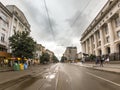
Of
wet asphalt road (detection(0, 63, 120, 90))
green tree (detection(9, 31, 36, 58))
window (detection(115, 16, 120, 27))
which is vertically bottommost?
wet asphalt road (detection(0, 63, 120, 90))

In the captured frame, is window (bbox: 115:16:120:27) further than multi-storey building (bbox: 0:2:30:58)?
Yes

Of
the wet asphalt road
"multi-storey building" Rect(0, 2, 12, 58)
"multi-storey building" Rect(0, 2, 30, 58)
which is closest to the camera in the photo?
the wet asphalt road

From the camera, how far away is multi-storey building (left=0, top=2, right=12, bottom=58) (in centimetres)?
3547

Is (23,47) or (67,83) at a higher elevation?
(23,47)

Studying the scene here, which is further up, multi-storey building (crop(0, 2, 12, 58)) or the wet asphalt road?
multi-storey building (crop(0, 2, 12, 58))

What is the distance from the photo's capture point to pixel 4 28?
37.6 m

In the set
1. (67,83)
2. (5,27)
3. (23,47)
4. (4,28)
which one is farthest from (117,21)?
(67,83)

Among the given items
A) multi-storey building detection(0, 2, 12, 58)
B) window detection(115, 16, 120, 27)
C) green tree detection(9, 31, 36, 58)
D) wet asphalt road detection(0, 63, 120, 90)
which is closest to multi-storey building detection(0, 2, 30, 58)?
multi-storey building detection(0, 2, 12, 58)

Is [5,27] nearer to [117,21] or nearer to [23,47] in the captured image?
[23,47]

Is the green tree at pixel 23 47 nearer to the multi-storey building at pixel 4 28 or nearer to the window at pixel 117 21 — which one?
the multi-storey building at pixel 4 28

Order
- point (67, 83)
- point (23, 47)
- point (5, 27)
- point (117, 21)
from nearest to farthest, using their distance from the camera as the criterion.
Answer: point (67, 83)
point (23, 47)
point (5, 27)
point (117, 21)

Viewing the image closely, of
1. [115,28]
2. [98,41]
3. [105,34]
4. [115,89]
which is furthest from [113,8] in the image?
[115,89]

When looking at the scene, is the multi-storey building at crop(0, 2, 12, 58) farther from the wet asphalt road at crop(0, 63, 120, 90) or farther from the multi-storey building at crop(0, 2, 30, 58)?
the wet asphalt road at crop(0, 63, 120, 90)

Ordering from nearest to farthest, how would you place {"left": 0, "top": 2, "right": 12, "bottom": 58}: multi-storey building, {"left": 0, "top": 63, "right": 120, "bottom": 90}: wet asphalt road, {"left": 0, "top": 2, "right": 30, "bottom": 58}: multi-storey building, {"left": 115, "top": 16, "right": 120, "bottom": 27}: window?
{"left": 0, "top": 63, "right": 120, "bottom": 90}: wet asphalt road, {"left": 0, "top": 2, "right": 12, "bottom": 58}: multi-storey building, {"left": 0, "top": 2, "right": 30, "bottom": 58}: multi-storey building, {"left": 115, "top": 16, "right": 120, "bottom": 27}: window
